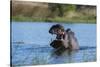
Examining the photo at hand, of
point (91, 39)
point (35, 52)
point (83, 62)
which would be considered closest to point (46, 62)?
point (35, 52)

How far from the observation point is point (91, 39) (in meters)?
2.04

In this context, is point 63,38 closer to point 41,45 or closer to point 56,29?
point 56,29

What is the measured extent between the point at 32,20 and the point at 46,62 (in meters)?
0.40

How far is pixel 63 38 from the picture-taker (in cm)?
192

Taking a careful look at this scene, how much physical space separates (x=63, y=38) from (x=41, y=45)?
222 millimetres

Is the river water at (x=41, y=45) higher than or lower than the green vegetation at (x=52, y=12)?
lower

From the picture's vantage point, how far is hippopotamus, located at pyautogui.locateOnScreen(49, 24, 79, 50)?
74.7 inches

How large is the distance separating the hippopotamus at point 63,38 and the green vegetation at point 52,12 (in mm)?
83

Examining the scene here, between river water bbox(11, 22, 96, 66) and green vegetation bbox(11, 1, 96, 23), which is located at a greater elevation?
green vegetation bbox(11, 1, 96, 23)

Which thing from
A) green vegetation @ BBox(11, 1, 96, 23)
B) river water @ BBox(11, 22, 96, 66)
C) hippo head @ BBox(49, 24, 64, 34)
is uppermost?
green vegetation @ BBox(11, 1, 96, 23)

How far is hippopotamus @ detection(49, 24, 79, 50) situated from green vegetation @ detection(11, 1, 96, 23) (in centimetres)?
8

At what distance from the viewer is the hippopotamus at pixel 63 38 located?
1896mm

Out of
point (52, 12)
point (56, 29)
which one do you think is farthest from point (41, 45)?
point (52, 12)
